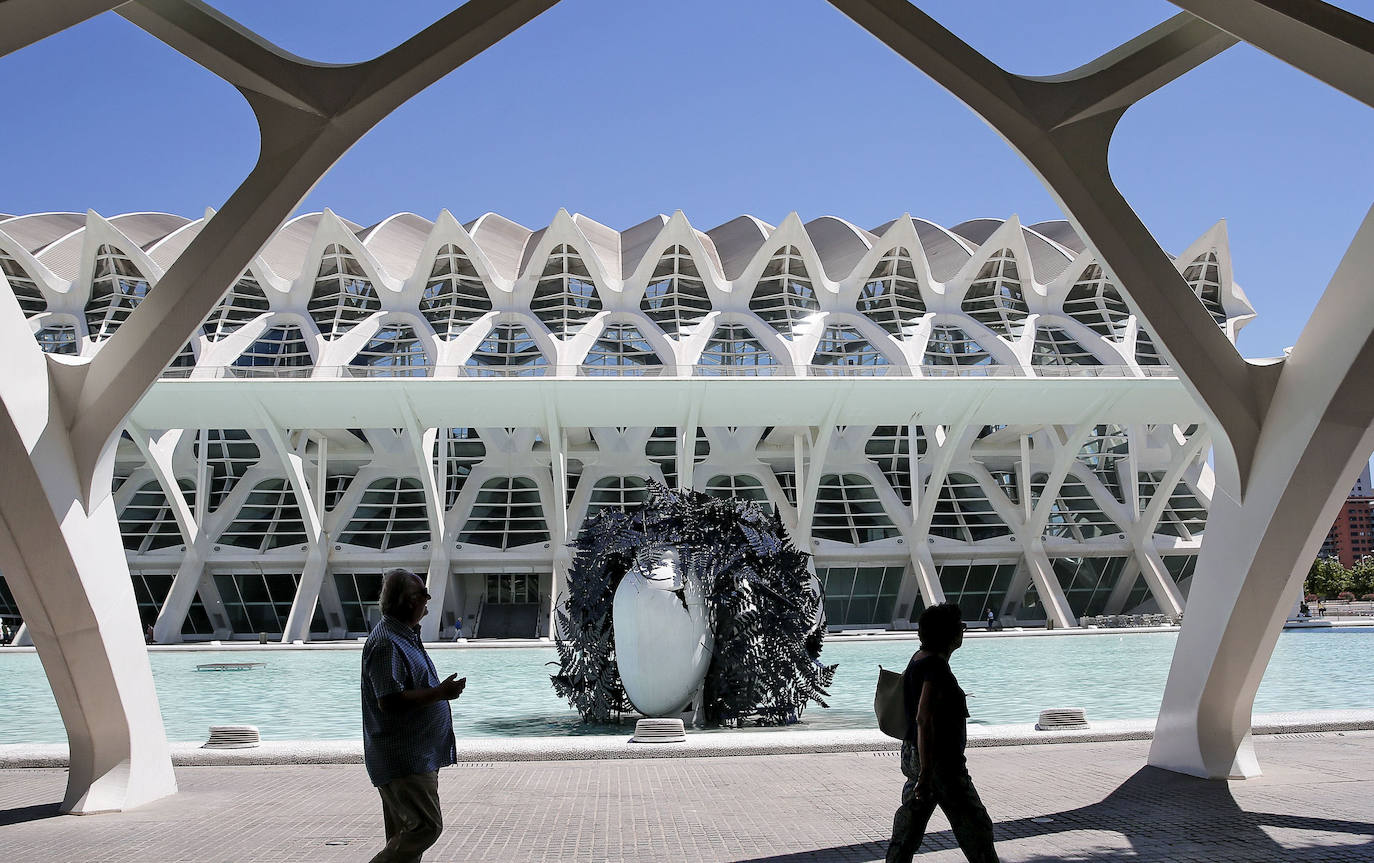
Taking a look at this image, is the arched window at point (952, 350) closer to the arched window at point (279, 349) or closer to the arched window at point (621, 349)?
the arched window at point (621, 349)

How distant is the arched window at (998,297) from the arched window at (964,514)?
5.94 m

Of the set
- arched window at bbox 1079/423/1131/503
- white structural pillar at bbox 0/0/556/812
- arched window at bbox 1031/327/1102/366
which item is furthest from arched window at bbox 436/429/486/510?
white structural pillar at bbox 0/0/556/812

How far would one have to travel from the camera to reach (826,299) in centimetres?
3834

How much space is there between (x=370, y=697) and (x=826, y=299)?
3577 centimetres

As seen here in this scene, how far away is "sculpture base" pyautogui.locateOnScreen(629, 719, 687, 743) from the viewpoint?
332 inches

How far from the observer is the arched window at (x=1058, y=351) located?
3872cm

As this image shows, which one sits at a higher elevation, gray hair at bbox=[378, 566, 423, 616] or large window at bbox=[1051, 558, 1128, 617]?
gray hair at bbox=[378, 566, 423, 616]

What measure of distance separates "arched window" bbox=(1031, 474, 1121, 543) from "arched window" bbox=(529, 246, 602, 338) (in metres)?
18.1

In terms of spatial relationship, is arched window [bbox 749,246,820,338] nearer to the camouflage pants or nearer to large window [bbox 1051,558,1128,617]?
large window [bbox 1051,558,1128,617]

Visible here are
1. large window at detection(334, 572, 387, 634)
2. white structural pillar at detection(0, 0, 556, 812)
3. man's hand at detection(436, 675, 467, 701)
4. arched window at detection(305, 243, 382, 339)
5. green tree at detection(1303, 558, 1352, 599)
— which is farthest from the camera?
green tree at detection(1303, 558, 1352, 599)

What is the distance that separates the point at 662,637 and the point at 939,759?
6426 mm

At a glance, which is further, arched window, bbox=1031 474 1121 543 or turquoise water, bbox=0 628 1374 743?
arched window, bbox=1031 474 1121 543

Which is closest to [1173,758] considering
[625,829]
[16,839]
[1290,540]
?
[1290,540]

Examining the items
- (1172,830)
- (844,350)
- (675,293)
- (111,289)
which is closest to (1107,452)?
(844,350)
